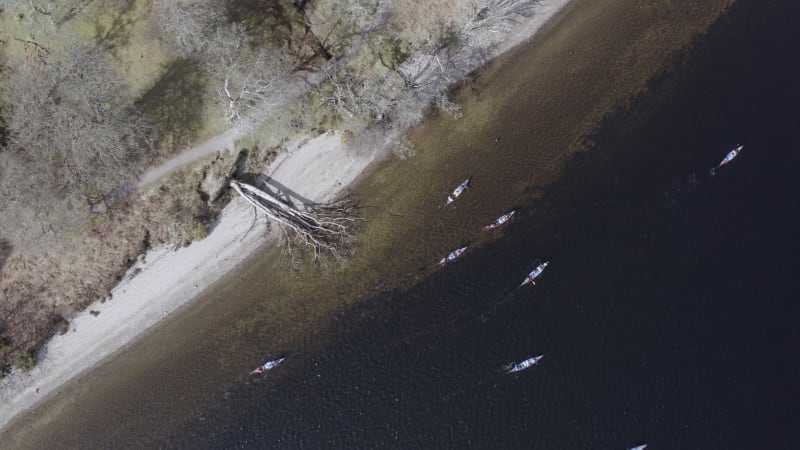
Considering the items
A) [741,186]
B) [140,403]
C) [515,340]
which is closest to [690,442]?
[515,340]

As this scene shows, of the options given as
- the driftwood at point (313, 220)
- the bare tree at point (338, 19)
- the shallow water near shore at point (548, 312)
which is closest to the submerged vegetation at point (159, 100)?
the bare tree at point (338, 19)

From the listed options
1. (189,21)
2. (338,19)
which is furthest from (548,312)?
(189,21)

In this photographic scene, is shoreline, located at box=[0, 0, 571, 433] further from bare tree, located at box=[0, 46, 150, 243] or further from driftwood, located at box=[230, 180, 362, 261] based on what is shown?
bare tree, located at box=[0, 46, 150, 243]

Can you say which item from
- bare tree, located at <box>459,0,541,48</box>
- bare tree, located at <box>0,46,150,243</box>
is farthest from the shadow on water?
bare tree, located at <box>0,46,150,243</box>

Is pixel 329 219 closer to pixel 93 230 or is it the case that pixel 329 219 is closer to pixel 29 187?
pixel 93 230

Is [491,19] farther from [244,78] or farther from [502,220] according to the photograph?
[244,78]

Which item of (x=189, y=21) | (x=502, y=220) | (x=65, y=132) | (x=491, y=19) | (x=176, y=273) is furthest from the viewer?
(x=502, y=220)

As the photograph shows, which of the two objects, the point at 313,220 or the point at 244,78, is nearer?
the point at 244,78
